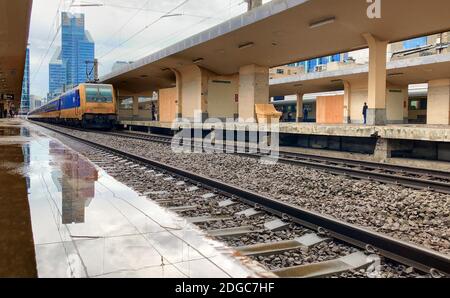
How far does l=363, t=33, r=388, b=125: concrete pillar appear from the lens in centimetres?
1795

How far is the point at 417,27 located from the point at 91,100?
21.5 metres

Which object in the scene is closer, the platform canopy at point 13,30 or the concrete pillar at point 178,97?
the platform canopy at point 13,30

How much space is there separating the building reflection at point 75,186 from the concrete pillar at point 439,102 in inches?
1136

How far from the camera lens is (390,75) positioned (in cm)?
3119

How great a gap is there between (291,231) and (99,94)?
26.6m

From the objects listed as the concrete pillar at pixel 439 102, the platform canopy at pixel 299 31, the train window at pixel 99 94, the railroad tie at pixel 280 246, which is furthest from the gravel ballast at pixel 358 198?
the concrete pillar at pixel 439 102

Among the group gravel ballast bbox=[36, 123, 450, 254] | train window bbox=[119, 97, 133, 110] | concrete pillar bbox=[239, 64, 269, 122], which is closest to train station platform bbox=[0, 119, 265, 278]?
gravel ballast bbox=[36, 123, 450, 254]

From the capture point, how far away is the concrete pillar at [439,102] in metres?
30.6

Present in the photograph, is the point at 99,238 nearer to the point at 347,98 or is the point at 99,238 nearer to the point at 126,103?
the point at 347,98

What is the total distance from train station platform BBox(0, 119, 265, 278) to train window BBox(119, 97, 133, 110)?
142 feet

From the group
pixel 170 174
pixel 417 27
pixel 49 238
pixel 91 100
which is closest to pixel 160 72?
pixel 91 100

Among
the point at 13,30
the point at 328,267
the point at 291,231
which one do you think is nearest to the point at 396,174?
the point at 291,231

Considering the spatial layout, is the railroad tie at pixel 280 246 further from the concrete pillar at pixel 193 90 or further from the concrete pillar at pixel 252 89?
the concrete pillar at pixel 193 90
